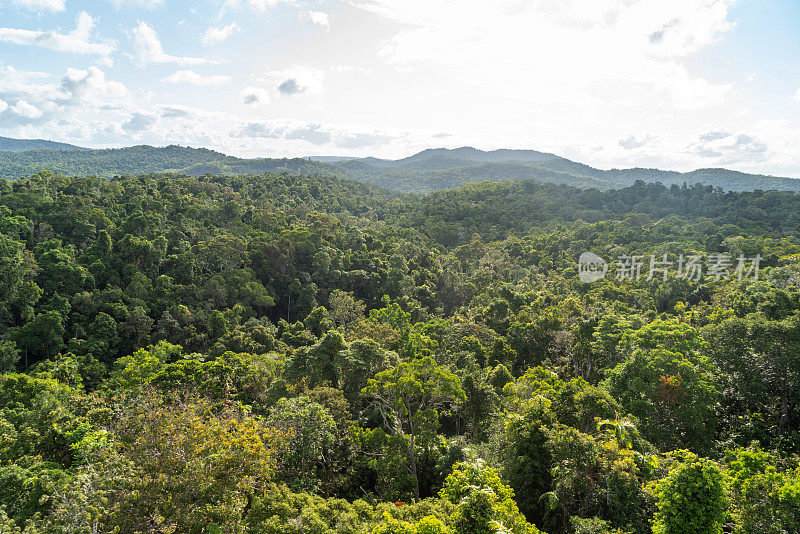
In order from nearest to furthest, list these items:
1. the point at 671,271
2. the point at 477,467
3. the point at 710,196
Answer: the point at 477,467 < the point at 671,271 < the point at 710,196

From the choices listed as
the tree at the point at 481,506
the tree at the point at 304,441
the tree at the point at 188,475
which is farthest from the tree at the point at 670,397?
the tree at the point at 188,475

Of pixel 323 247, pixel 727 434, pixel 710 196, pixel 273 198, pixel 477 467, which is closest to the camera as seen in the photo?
pixel 477 467

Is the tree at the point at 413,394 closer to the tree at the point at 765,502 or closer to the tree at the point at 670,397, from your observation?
the tree at the point at 670,397

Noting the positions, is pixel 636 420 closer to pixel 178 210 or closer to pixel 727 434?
pixel 727 434

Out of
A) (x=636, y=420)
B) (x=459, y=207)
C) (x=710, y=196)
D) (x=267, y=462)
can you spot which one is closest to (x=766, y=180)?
(x=710, y=196)
